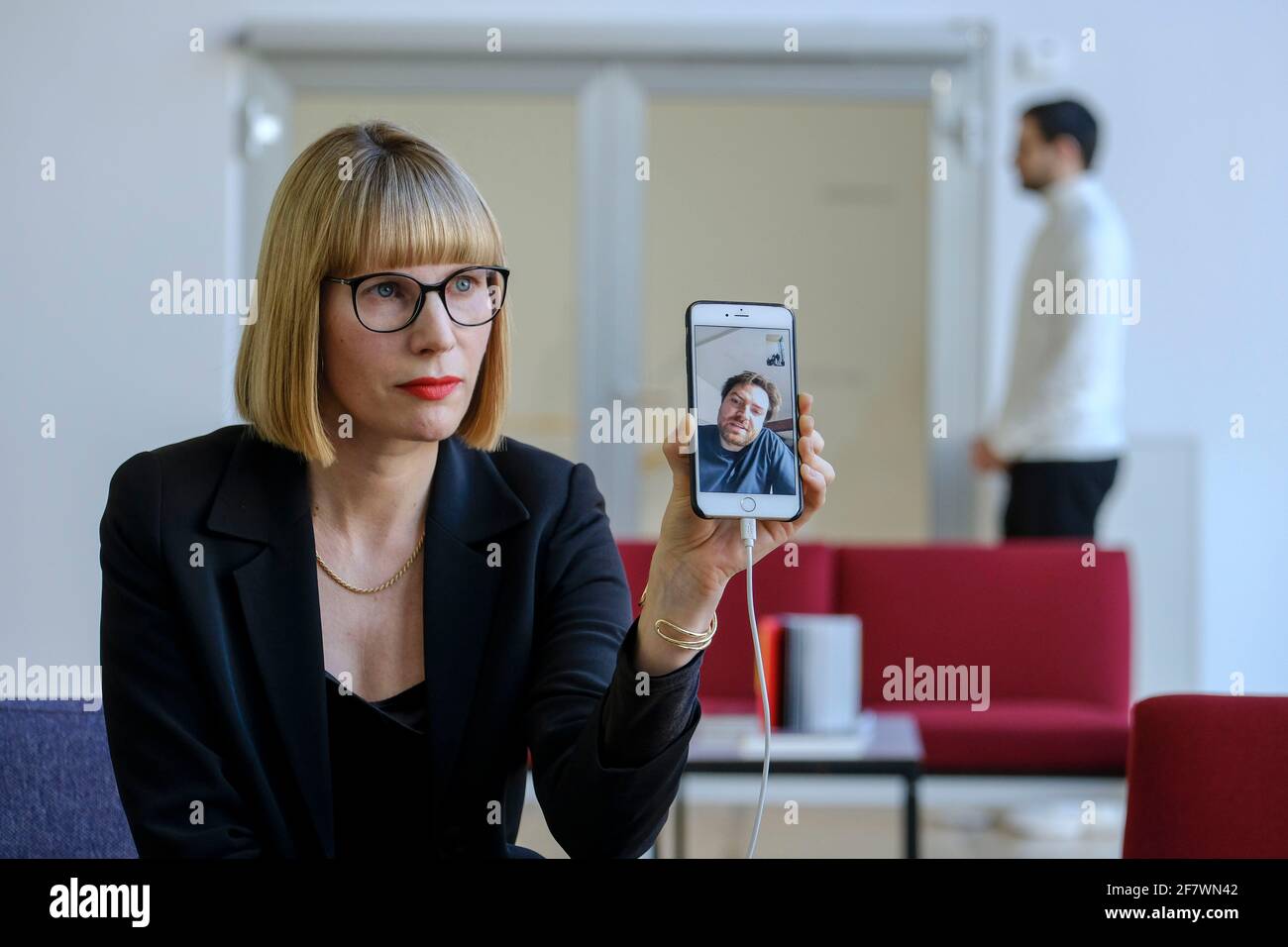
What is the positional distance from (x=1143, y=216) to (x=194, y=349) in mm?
2986

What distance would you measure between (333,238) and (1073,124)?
3.20 metres

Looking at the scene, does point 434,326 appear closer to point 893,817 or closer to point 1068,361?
point 1068,361

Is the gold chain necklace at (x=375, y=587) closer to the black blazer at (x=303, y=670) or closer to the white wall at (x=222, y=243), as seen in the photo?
the black blazer at (x=303, y=670)

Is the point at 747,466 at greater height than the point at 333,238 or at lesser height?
lesser

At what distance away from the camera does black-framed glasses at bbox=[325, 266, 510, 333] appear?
1043 millimetres

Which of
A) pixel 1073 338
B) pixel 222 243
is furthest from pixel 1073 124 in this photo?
pixel 222 243

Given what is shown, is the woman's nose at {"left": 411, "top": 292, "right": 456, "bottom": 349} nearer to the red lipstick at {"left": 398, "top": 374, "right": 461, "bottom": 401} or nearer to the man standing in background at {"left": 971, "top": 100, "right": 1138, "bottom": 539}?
the red lipstick at {"left": 398, "top": 374, "right": 461, "bottom": 401}

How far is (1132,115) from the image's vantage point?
14.9 ft

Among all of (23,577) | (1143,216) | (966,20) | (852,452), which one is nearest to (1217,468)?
(1143,216)

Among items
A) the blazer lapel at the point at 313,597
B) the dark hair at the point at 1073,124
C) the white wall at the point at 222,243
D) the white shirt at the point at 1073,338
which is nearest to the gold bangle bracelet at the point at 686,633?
the blazer lapel at the point at 313,597

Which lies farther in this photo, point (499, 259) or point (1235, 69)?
point (1235, 69)

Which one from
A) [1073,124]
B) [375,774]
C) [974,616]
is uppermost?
[1073,124]

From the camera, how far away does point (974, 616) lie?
3430 millimetres
